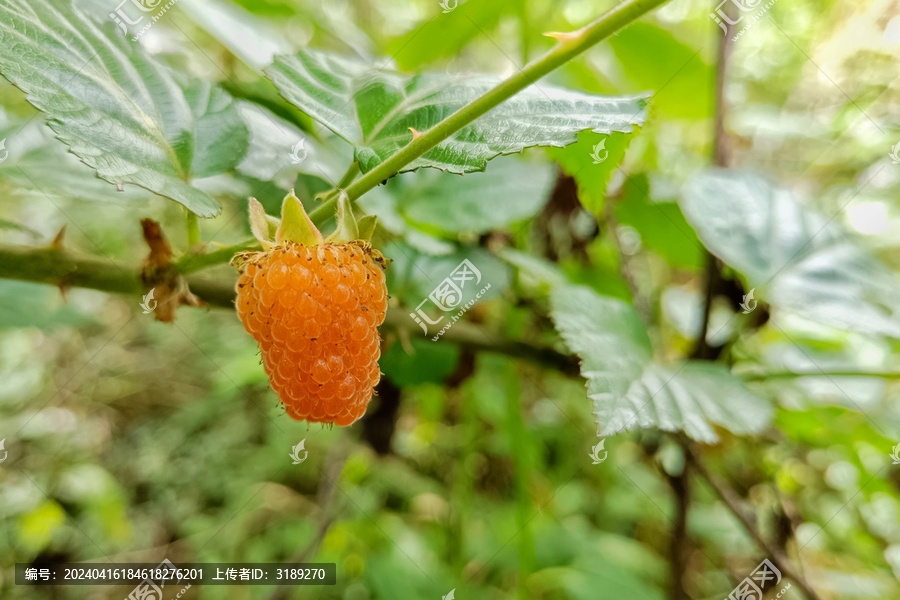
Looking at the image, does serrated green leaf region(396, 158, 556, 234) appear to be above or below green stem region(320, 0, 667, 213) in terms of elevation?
below

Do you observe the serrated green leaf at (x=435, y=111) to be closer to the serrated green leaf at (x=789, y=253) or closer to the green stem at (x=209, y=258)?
the green stem at (x=209, y=258)

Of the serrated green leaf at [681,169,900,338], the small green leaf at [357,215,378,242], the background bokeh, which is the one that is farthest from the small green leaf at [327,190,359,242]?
the serrated green leaf at [681,169,900,338]

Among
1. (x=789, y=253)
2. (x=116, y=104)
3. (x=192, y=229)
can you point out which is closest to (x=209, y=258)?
(x=192, y=229)

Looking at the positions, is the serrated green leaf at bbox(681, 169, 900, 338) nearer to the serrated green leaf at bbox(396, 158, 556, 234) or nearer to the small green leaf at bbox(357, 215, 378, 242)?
the serrated green leaf at bbox(396, 158, 556, 234)

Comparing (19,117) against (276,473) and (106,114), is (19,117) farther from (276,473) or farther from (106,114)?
(276,473)

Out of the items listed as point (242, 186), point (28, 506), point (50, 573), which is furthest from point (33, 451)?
point (242, 186)
